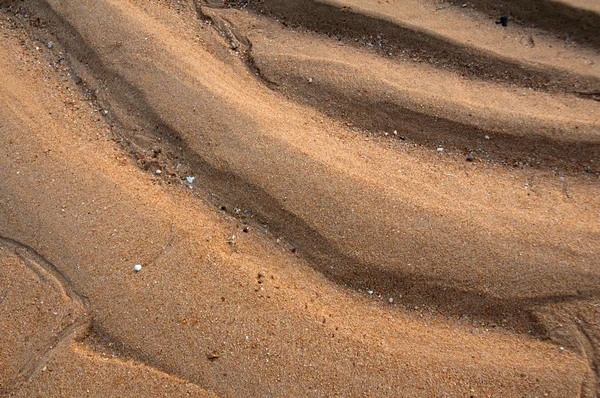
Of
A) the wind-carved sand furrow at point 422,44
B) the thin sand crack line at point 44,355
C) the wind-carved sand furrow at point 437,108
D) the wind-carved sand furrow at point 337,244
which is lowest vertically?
the thin sand crack line at point 44,355

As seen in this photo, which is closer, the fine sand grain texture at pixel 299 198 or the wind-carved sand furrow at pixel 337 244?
the fine sand grain texture at pixel 299 198

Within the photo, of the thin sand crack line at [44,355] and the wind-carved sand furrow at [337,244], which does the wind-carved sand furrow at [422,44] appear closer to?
the wind-carved sand furrow at [337,244]

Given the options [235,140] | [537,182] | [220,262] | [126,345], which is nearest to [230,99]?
[235,140]

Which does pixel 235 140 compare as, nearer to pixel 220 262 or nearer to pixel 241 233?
pixel 241 233

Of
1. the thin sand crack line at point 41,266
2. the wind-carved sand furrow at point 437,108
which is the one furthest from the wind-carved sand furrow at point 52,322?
→ the wind-carved sand furrow at point 437,108

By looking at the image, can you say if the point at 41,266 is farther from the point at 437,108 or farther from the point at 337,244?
the point at 437,108

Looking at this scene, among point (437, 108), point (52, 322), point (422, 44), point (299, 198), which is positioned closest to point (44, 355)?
point (52, 322)

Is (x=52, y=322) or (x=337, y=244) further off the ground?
(x=337, y=244)

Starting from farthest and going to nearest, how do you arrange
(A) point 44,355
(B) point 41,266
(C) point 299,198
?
1. (C) point 299,198
2. (B) point 41,266
3. (A) point 44,355
